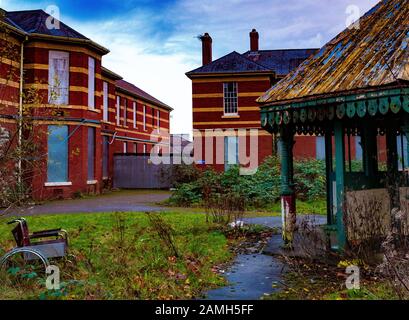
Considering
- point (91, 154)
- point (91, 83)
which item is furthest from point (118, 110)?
point (91, 154)

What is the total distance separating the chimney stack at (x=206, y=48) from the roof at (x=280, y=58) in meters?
3.39

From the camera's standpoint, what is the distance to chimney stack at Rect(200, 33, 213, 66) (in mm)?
31636

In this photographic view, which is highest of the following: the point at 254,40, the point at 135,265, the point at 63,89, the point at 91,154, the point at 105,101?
the point at 254,40

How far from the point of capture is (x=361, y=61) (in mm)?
7066

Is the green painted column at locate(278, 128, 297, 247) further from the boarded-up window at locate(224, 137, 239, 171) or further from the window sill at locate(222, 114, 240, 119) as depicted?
the window sill at locate(222, 114, 240, 119)

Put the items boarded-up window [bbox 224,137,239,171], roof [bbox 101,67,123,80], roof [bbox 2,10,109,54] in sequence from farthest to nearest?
boarded-up window [bbox 224,137,239,171], roof [bbox 101,67,123,80], roof [bbox 2,10,109,54]

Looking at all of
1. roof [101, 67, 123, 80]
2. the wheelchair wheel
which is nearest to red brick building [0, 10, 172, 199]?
roof [101, 67, 123, 80]

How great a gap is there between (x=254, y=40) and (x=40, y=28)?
740 inches

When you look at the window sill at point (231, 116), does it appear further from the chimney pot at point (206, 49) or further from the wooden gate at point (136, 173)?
the wooden gate at point (136, 173)

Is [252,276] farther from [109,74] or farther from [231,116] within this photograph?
[109,74]

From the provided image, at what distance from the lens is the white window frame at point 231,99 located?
2931 centimetres

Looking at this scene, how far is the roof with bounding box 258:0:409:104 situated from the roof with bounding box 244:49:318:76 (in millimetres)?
23577
